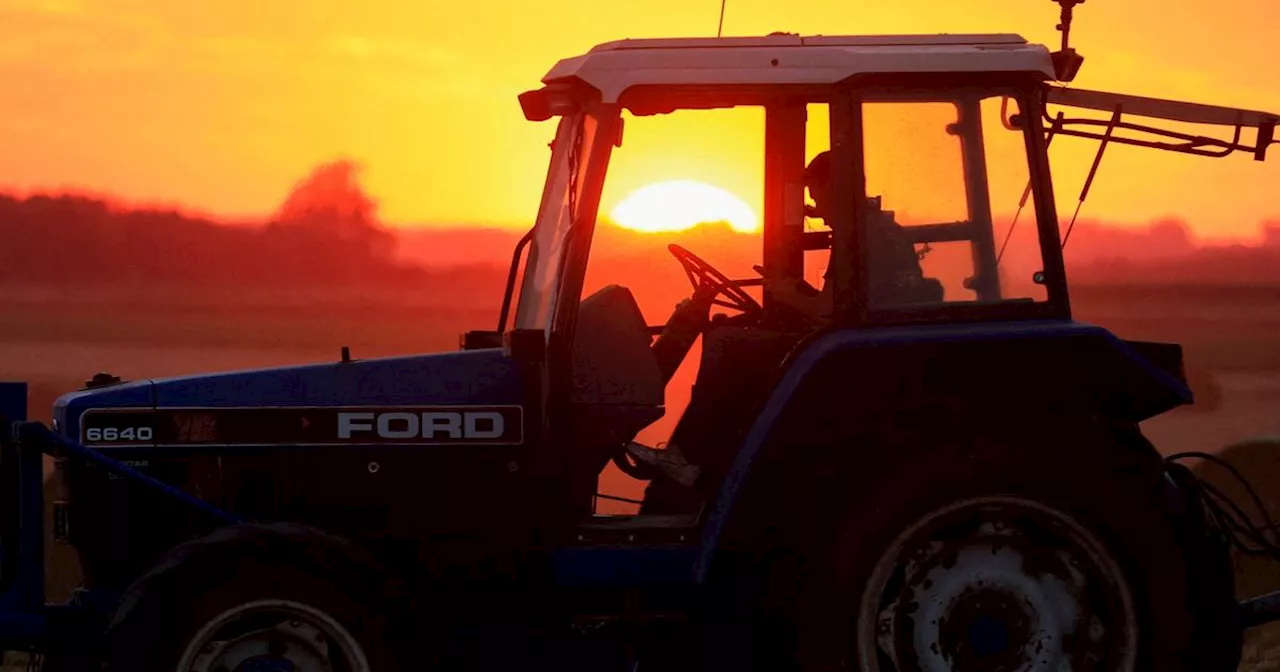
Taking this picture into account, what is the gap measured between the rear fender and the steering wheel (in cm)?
86

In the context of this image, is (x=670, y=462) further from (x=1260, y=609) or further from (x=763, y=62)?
(x=1260, y=609)

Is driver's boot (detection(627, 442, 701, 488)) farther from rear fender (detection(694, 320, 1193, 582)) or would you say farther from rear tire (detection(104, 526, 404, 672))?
rear tire (detection(104, 526, 404, 672))

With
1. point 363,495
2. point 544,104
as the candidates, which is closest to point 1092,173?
point 544,104

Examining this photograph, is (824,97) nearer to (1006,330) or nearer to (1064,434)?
(1006,330)

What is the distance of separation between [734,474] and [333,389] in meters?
1.78

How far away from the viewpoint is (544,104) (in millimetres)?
7105

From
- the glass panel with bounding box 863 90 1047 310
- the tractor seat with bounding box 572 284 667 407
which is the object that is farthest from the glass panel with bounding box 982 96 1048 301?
the tractor seat with bounding box 572 284 667 407

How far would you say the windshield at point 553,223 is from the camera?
672 cm

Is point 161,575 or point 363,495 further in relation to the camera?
point 363,495

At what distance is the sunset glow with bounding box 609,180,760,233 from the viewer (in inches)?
265

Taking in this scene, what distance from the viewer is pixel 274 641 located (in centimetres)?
630

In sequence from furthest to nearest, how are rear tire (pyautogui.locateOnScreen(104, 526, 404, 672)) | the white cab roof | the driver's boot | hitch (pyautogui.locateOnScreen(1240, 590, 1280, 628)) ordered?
the driver's boot
hitch (pyautogui.locateOnScreen(1240, 590, 1280, 628))
the white cab roof
rear tire (pyautogui.locateOnScreen(104, 526, 404, 672))

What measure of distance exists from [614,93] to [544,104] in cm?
69

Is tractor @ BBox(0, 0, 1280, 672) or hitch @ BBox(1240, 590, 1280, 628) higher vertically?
tractor @ BBox(0, 0, 1280, 672)
